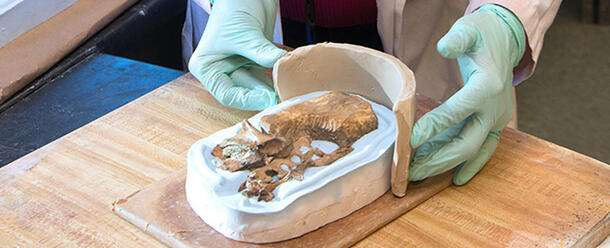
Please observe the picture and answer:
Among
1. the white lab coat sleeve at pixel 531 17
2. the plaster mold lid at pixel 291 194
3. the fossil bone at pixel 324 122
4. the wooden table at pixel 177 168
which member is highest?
the white lab coat sleeve at pixel 531 17

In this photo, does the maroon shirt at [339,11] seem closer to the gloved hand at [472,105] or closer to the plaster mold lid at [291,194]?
the gloved hand at [472,105]

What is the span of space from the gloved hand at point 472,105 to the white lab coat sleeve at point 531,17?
2 centimetres

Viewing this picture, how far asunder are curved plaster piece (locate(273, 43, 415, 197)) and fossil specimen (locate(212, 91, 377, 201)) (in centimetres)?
7

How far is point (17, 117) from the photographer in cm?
176

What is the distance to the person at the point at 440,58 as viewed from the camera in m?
1.34

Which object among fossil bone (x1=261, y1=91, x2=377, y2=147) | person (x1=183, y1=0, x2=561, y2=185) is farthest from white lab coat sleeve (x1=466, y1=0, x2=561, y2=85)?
fossil bone (x1=261, y1=91, x2=377, y2=147)

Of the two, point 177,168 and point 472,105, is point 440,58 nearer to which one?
point 472,105

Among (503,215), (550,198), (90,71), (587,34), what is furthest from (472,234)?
(587,34)

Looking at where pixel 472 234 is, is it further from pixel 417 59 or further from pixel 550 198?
pixel 417 59

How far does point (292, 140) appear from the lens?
4.43ft

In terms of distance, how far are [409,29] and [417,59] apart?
0.11 m

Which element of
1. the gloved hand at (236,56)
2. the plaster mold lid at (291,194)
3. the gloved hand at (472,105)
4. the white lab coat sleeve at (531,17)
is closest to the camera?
the plaster mold lid at (291,194)

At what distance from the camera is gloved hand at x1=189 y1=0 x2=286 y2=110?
1583mm

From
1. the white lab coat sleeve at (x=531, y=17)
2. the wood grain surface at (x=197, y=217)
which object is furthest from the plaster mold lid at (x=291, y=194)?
the white lab coat sleeve at (x=531, y=17)
